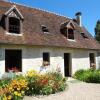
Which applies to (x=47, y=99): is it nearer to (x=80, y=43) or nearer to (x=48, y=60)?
(x=48, y=60)

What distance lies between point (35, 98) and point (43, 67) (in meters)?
7.15

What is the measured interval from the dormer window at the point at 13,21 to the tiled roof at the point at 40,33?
0.51 metres

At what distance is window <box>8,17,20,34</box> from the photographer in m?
16.7

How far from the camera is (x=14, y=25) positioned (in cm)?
1692

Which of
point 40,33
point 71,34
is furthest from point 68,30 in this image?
point 40,33

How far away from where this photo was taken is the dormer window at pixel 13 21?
53.7 ft

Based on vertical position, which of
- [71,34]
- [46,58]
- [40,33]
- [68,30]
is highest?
[68,30]

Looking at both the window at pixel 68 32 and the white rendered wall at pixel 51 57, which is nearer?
the white rendered wall at pixel 51 57

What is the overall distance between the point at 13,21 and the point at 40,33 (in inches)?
107

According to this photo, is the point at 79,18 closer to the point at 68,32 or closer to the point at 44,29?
the point at 68,32

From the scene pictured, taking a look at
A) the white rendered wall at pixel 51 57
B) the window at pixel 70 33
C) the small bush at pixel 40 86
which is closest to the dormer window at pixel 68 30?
the window at pixel 70 33

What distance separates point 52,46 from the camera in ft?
61.4

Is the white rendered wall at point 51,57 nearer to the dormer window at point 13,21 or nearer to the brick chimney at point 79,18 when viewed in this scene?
the dormer window at point 13,21

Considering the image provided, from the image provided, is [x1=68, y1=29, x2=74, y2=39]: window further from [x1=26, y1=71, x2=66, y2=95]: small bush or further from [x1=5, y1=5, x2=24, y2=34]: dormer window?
[x1=26, y1=71, x2=66, y2=95]: small bush
